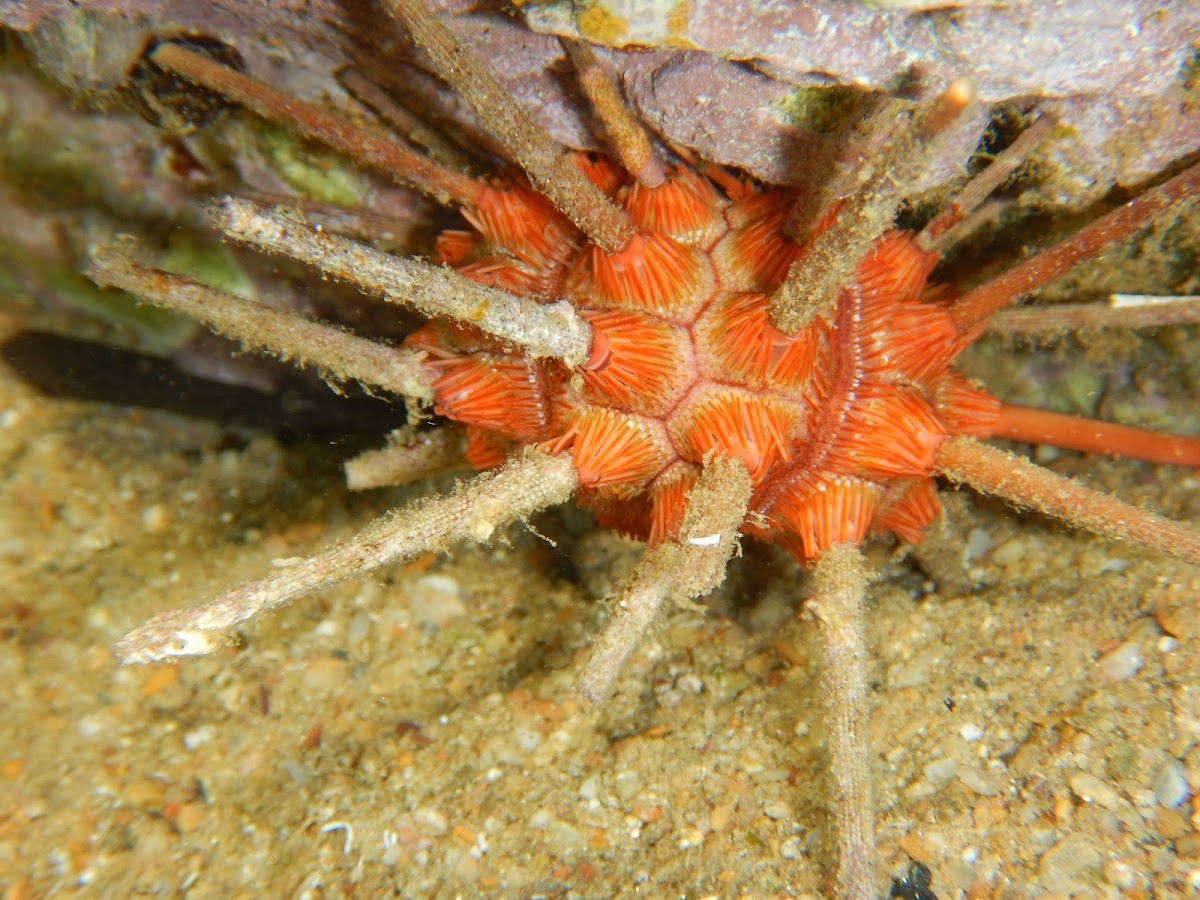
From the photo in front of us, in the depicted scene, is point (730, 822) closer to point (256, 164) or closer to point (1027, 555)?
point (1027, 555)

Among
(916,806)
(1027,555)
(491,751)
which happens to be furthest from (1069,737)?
(491,751)

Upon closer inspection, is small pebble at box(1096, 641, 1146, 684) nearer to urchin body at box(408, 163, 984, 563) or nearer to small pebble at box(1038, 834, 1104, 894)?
small pebble at box(1038, 834, 1104, 894)

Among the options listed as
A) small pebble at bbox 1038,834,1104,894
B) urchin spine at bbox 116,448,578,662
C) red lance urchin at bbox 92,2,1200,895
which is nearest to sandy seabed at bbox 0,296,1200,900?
small pebble at bbox 1038,834,1104,894

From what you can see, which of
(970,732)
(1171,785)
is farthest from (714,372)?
(1171,785)

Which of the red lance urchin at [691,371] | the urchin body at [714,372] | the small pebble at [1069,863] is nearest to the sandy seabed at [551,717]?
the small pebble at [1069,863]

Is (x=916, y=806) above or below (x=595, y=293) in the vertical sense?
below

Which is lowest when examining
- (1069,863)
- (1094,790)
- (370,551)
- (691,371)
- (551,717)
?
(551,717)

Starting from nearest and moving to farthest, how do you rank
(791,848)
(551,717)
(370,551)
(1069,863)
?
1. (370,551)
2. (1069,863)
3. (791,848)
4. (551,717)

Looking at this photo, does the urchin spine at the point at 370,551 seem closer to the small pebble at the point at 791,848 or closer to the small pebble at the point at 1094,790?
the small pebble at the point at 791,848

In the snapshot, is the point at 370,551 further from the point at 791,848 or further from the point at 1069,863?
the point at 1069,863
